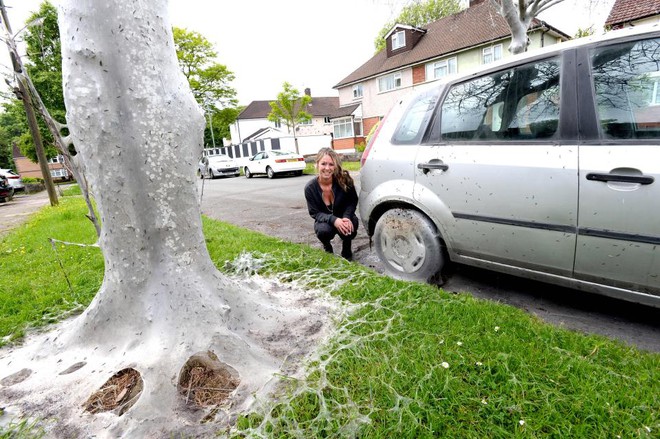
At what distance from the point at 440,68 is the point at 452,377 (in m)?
24.6

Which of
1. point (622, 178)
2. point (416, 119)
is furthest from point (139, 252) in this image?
point (622, 178)

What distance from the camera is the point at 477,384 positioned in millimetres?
1778

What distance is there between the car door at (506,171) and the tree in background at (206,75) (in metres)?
31.5

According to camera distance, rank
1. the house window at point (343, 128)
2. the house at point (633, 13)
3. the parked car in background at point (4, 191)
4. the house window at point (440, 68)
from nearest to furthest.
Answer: the house at point (633, 13) → the parked car in background at point (4, 191) → the house window at point (440, 68) → the house window at point (343, 128)

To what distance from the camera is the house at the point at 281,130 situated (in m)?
34.9

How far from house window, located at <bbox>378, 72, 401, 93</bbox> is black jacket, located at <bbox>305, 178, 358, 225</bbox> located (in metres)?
24.1

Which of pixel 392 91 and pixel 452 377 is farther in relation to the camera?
pixel 392 91

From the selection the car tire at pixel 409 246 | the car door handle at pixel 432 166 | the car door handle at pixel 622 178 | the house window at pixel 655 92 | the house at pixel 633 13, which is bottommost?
the car tire at pixel 409 246

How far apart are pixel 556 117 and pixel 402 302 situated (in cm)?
157

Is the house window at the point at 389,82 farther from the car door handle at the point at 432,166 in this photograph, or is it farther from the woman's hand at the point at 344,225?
the car door handle at the point at 432,166

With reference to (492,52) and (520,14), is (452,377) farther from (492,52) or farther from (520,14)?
(492,52)

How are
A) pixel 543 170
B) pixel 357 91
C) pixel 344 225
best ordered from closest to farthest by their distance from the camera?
1. pixel 543 170
2. pixel 344 225
3. pixel 357 91

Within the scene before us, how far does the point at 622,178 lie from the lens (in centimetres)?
198

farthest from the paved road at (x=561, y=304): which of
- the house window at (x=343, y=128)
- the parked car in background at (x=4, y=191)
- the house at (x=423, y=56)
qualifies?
the house window at (x=343, y=128)
